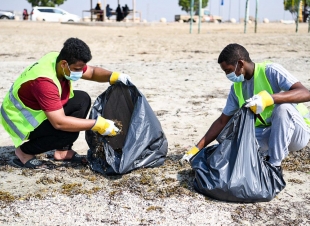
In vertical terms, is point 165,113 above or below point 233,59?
below

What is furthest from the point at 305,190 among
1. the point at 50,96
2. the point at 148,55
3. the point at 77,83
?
the point at 148,55

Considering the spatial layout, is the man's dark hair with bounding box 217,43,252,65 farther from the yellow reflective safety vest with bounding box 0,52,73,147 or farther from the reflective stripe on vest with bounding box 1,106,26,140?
the reflective stripe on vest with bounding box 1,106,26,140

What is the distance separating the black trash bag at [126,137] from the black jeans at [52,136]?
135 millimetres

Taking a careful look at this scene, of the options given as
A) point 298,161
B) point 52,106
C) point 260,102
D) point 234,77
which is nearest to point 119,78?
point 52,106

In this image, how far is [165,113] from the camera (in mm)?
5164

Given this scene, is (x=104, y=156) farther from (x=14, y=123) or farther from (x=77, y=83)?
(x=77, y=83)

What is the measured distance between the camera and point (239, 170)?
9.32 ft

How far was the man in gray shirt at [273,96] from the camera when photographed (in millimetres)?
3004

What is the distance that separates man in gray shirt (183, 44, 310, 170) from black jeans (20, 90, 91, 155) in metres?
1.15

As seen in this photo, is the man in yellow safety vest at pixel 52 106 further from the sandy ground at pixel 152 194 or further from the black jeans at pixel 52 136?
the sandy ground at pixel 152 194

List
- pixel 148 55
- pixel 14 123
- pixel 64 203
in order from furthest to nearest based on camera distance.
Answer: pixel 148 55 < pixel 14 123 < pixel 64 203

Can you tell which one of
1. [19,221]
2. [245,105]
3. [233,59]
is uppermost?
[233,59]

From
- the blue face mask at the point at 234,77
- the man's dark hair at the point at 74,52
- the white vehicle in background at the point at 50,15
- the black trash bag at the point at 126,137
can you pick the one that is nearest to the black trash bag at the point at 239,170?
the blue face mask at the point at 234,77

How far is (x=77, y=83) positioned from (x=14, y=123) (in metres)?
3.43
